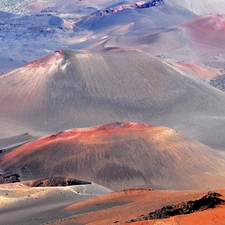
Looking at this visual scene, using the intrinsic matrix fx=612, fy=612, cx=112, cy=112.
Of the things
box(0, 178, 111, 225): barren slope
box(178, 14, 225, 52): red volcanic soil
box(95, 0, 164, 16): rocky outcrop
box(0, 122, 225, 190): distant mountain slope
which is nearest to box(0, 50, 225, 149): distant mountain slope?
box(0, 122, 225, 190): distant mountain slope

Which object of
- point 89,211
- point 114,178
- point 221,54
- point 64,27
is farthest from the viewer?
point 64,27

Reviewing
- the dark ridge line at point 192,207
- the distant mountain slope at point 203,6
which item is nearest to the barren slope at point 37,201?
the dark ridge line at point 192,207

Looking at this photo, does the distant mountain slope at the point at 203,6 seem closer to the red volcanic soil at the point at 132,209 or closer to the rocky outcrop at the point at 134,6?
the rocky outcrop at the point at 134,6

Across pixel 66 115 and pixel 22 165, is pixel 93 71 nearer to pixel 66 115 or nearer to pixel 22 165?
pixel 66 115

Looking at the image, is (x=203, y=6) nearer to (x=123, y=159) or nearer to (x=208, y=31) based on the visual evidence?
(x=208, y=31)

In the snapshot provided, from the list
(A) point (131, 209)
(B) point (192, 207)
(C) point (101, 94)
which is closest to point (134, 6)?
(C) point (101, 94)

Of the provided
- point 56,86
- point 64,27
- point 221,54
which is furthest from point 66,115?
point 64,27

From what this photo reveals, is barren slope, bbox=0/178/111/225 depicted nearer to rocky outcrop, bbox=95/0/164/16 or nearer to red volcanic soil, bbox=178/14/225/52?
red volcanic soil, bbox=178/14/225/52
